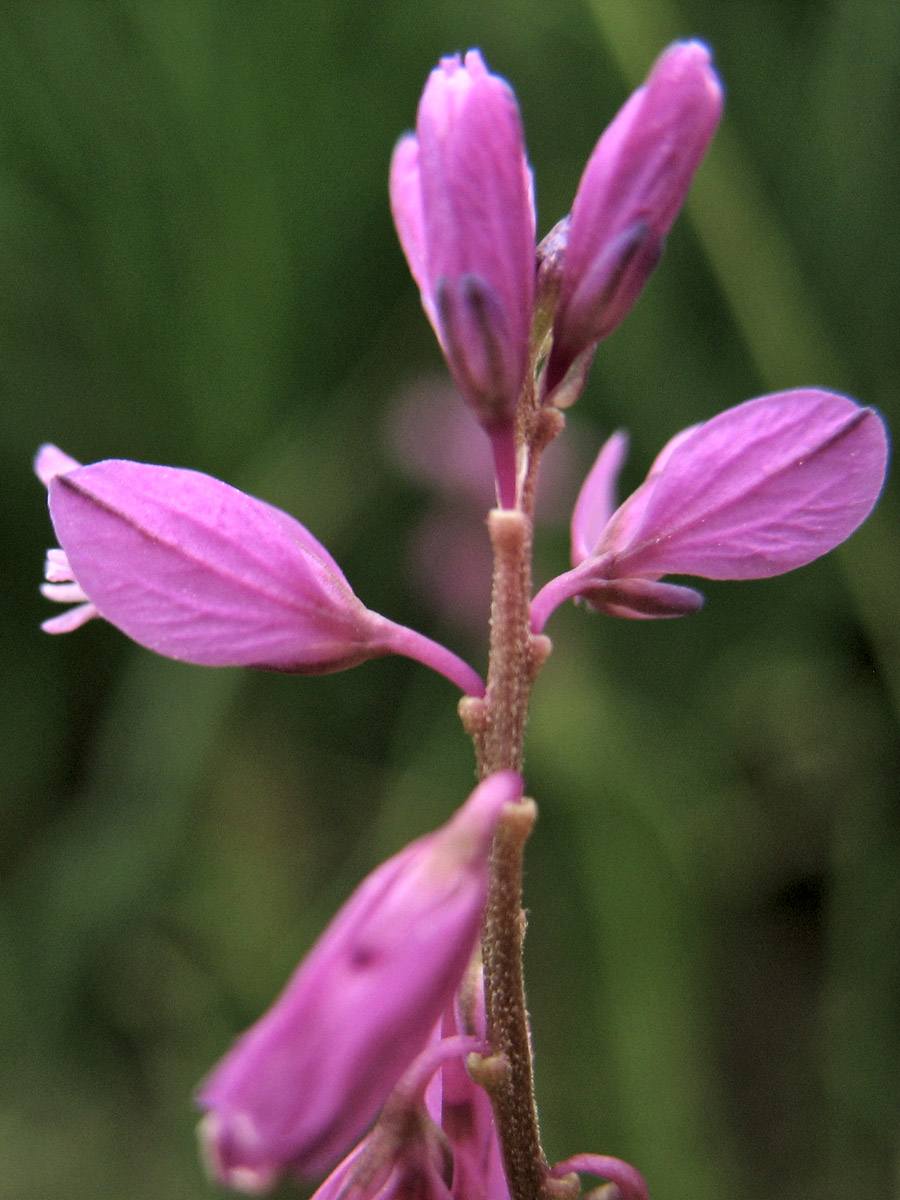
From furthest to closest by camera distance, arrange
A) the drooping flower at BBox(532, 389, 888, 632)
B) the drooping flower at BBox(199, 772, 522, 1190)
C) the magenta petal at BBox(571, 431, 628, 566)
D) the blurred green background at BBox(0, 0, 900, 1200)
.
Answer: the blurred green background at BBox(0, 0, 900, 1200), the magenta petal at BBox(571, 431, 628, 566), the drooping flower at BBox(532, 389, 888, 632), the drooping flower at BBox(199, 772, 522, 1190)

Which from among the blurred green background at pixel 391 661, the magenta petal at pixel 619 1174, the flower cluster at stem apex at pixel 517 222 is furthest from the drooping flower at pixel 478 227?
the blurred green background at pixel 391 661

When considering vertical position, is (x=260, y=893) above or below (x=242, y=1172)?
below

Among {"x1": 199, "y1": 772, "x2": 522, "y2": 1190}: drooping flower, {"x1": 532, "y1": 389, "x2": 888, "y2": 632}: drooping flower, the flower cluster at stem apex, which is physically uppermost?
the flower cluster at stem apex

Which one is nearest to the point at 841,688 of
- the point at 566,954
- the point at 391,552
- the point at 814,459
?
the point at 566,954

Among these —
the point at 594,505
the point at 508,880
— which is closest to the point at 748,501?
the point at 594,505

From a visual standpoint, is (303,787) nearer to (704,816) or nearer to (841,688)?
(704,816)

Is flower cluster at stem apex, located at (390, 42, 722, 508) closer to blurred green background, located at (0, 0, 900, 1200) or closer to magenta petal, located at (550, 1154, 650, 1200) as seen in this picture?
magenta petal, located at (550, 1154, 650, 1200)

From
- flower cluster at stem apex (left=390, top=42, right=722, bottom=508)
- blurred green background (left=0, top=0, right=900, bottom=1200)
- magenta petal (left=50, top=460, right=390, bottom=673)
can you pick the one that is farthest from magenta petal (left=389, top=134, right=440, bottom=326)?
blurred green background (left=0, top=0, right=900, bottom=1200)
